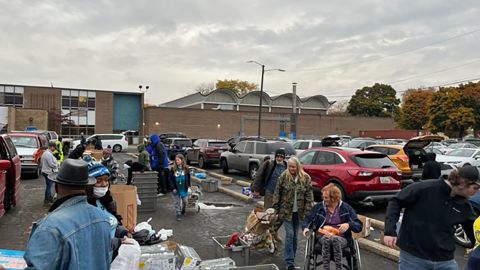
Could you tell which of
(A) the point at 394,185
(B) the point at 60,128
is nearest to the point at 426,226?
(A) the point at 394,185

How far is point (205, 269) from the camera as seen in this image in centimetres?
442

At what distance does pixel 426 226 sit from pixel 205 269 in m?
2.35

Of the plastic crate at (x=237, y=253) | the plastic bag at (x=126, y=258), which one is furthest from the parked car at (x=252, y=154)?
the plastic bag at (x=126, y=258)

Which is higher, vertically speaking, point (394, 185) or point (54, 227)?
point (54, 227)

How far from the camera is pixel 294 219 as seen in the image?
19.9ft

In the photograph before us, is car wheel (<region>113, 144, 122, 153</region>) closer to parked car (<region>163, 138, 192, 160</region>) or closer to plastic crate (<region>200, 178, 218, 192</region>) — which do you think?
parked car (<region>163, 138, 192, 160</region>)

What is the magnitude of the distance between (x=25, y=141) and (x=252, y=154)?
9839mm

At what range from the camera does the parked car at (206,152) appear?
21.4 m

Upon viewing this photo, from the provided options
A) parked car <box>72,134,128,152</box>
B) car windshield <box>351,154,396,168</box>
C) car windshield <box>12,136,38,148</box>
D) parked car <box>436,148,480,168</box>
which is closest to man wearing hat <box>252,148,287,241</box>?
car windshield <box>351,154,396,168</box>

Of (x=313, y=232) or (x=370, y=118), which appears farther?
(x=370, y=118)

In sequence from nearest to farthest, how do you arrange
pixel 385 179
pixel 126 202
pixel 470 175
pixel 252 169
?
pixel 470 175, pixel 126 202, pixel 385 179, pixel 252 169

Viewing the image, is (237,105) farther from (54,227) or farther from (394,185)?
Answer: (54,227)

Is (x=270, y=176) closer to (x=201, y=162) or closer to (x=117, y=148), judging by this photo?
(x=201, y=162)

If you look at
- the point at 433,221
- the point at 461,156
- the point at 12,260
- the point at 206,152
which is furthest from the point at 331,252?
the point at 461,156
